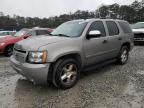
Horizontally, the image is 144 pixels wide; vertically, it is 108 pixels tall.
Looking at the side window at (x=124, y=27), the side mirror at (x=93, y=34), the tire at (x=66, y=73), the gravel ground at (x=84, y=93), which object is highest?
the side window at (x=124, y=27)

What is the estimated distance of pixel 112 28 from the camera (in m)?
6.23

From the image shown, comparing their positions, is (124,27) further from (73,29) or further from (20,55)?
(20,55)

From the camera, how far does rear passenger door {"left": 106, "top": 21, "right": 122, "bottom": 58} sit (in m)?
5.91

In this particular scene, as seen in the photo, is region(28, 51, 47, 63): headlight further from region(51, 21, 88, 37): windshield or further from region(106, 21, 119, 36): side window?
region(106, 21, 119, 36): side window

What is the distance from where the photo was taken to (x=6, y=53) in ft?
30.7

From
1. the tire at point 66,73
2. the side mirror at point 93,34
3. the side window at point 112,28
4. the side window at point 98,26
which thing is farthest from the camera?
the side window at point 112,28

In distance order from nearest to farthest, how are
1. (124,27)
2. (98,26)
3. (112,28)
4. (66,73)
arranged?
(66,73), (98,26), (112,28), (124,27)

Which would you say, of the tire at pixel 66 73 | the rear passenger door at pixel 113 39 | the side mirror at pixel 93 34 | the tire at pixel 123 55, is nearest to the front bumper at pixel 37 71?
the tire at pixel 66 73

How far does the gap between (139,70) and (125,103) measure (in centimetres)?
274

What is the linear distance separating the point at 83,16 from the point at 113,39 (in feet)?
95.8

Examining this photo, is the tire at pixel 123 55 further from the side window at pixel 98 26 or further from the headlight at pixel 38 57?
the headlight at pixel 38 57

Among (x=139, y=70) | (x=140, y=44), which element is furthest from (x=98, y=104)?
(x=140, y=44)

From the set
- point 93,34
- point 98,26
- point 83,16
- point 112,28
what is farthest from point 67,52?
point 83,16

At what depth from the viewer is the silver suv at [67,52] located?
13.5 feet
